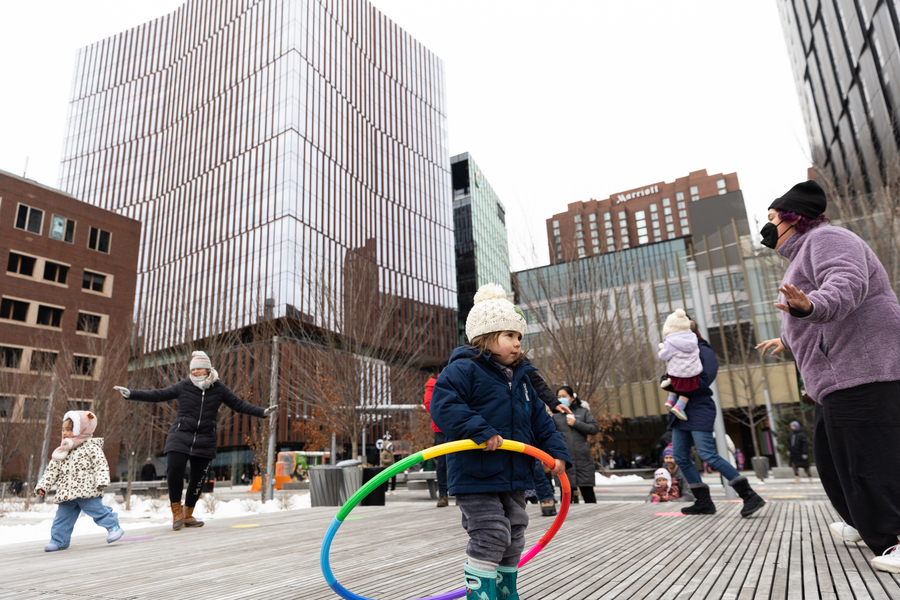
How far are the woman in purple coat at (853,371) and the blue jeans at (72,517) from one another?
6306 millimetres

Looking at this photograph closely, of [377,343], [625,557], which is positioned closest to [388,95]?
[377,343]

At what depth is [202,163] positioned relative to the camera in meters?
64.1

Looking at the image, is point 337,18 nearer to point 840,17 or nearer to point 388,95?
point 388,95

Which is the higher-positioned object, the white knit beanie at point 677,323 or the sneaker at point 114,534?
the white knit beanie at point 677,323

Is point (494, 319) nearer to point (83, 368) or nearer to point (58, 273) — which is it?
point (83, 368)

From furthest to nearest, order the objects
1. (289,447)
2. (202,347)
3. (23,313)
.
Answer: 1. (289,447)
2. (23,313)
3. (202,347)

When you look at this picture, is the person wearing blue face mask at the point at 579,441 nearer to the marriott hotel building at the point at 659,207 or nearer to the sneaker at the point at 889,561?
the sneaker at the point at 889,561

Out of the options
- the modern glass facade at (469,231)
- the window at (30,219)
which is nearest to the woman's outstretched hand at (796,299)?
the window at (30,219)

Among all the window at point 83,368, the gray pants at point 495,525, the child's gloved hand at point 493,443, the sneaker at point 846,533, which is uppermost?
the window at point 83,368

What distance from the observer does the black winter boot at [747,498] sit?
5.21 meters

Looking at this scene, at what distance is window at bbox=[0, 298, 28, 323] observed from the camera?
122ft

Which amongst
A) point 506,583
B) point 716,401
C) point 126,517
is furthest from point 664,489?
point 126,517

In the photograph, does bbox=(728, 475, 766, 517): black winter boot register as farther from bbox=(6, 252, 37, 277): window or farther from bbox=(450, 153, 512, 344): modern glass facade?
bbox=(450, 153, 512, 344): modern glass facade

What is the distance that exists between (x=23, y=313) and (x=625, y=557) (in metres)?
46.5
